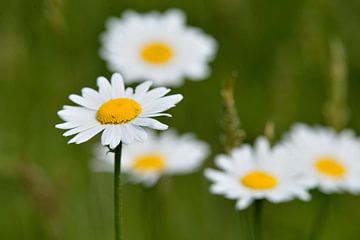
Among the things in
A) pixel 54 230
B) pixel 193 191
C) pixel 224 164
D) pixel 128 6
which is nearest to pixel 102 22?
pixel 128 6

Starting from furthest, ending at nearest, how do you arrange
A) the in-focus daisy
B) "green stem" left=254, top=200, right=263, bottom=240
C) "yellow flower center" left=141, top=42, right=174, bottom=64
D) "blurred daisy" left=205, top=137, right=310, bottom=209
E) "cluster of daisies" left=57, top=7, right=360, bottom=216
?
"yellow flower center" left=141, top=42, right=174, bottom=64
the in-focus daisy
"blurred daisy" left=205, top=137, right=310, bottom=209
"green stem" left=254, top=200, right=263, bottom=240
"cluster of daisies" left=57, top=7, right=360, bottom=216

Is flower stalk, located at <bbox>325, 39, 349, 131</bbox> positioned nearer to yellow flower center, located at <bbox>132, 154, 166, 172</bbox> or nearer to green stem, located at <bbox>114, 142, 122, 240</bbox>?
yellow flower center, located at <bbox>132, 154, 166, 172</bbox>

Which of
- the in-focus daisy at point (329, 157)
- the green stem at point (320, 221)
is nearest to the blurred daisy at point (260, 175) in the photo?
the in-focus daisy at point (329, 157)

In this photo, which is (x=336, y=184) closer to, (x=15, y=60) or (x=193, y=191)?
(x=193, y=191)

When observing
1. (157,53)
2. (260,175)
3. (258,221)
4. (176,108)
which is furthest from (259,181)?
(176,108)

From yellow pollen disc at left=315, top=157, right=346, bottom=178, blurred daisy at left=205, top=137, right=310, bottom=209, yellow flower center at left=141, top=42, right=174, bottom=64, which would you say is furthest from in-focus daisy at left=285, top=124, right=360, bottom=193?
yellow flower center at left=141, top=42, right=174, bottom=64

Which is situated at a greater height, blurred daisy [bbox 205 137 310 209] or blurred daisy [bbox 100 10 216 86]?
blurred daisy [bbox 100 10 216 86]
